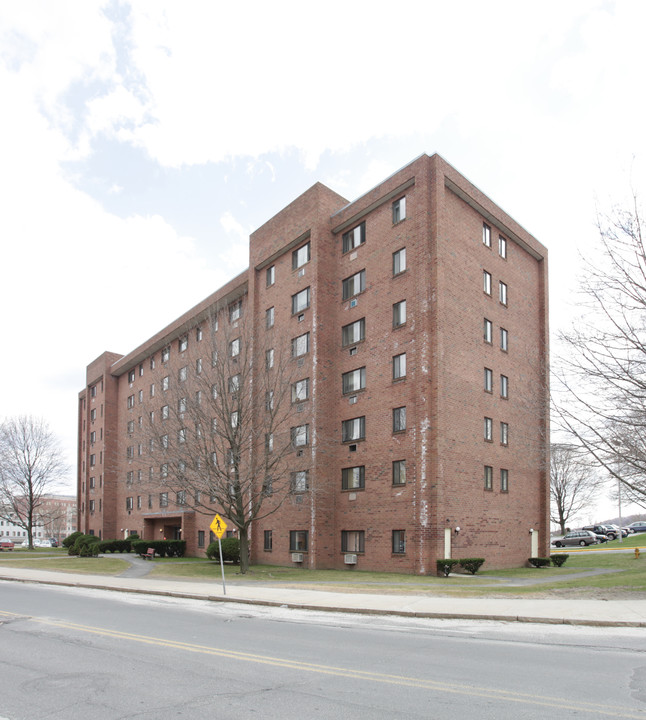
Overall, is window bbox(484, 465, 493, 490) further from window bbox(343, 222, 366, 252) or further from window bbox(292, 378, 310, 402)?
window bbox(343, 222, 366, 252)

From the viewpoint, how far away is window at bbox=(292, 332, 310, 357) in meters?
31.3

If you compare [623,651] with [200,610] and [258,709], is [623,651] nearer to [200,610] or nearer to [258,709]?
[258,709]

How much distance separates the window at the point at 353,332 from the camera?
2994 centimetres

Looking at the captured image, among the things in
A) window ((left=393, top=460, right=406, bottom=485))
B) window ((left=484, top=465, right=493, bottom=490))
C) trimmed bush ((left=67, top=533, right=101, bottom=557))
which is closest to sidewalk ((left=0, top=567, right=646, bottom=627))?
window ((left=393, top=460, right=406, bottom=485))

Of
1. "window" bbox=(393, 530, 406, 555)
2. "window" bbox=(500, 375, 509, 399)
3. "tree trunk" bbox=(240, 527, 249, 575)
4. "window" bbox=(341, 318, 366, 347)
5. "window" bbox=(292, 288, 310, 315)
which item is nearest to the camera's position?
"window" bbox=(393, 530, 406, 555)

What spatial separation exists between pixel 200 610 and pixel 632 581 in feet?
42.9

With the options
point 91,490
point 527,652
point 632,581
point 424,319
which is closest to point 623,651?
point 527,652

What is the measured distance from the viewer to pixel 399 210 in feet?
95.2

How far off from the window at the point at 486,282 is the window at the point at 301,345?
8915mm

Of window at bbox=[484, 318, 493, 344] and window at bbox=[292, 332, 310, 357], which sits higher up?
window at bbox=[484, 318, 493, 344]

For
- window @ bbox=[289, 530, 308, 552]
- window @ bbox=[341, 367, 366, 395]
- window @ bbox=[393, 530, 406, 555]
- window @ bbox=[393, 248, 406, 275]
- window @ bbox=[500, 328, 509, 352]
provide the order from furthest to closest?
window @ bbox=[500, 328, 509, 352] < window @ bbox=[289, 530, 308, 552] < window @ bbox=[341, 367, 366, 395] < window @ bbox=[393, 248, 406, 275] < window @ bbox=[393, 530, 406, 555]

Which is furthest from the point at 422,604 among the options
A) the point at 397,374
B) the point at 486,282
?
the point at 486,282

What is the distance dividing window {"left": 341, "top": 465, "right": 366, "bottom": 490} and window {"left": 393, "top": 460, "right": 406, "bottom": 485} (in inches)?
76.3

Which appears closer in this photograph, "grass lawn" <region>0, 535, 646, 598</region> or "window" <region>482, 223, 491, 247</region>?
"grass lawn" <region>0, 535, 646, 598</region>
